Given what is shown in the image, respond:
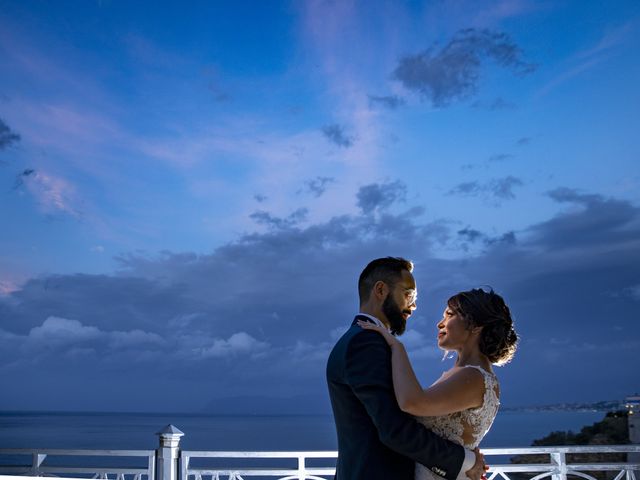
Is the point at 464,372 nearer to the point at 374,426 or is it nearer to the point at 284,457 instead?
the point at 374,426

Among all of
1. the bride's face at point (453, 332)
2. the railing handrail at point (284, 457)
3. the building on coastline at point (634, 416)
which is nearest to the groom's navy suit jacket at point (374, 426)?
the bride's face at point (453, 332)

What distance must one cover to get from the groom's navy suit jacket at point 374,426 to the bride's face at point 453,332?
493 millimetres

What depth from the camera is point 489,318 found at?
10.6 ft

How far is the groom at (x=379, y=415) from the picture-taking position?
2.77 m

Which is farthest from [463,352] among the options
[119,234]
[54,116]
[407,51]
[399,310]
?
[119,234]

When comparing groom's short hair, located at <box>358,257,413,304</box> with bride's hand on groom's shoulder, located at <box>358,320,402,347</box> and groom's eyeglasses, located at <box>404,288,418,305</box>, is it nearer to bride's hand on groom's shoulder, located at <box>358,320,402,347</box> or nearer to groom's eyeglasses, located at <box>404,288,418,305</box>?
groom's eyeglasses, located at <box>404,288,418,305</box>

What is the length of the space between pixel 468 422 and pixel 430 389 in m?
0.29

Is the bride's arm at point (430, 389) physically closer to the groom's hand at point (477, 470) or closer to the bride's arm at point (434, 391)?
the bride's arm at point (434, 391)

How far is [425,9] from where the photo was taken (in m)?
18.6

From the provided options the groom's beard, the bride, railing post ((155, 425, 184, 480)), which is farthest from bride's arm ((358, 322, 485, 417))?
railing post ((155, 425, 184, 480))

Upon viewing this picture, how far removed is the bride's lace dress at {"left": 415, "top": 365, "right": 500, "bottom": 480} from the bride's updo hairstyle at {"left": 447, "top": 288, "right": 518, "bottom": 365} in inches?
5.1

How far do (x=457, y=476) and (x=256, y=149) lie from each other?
761 inches

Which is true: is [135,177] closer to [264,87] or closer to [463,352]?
[264,87]

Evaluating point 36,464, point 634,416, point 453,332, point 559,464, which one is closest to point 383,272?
point 453,332
